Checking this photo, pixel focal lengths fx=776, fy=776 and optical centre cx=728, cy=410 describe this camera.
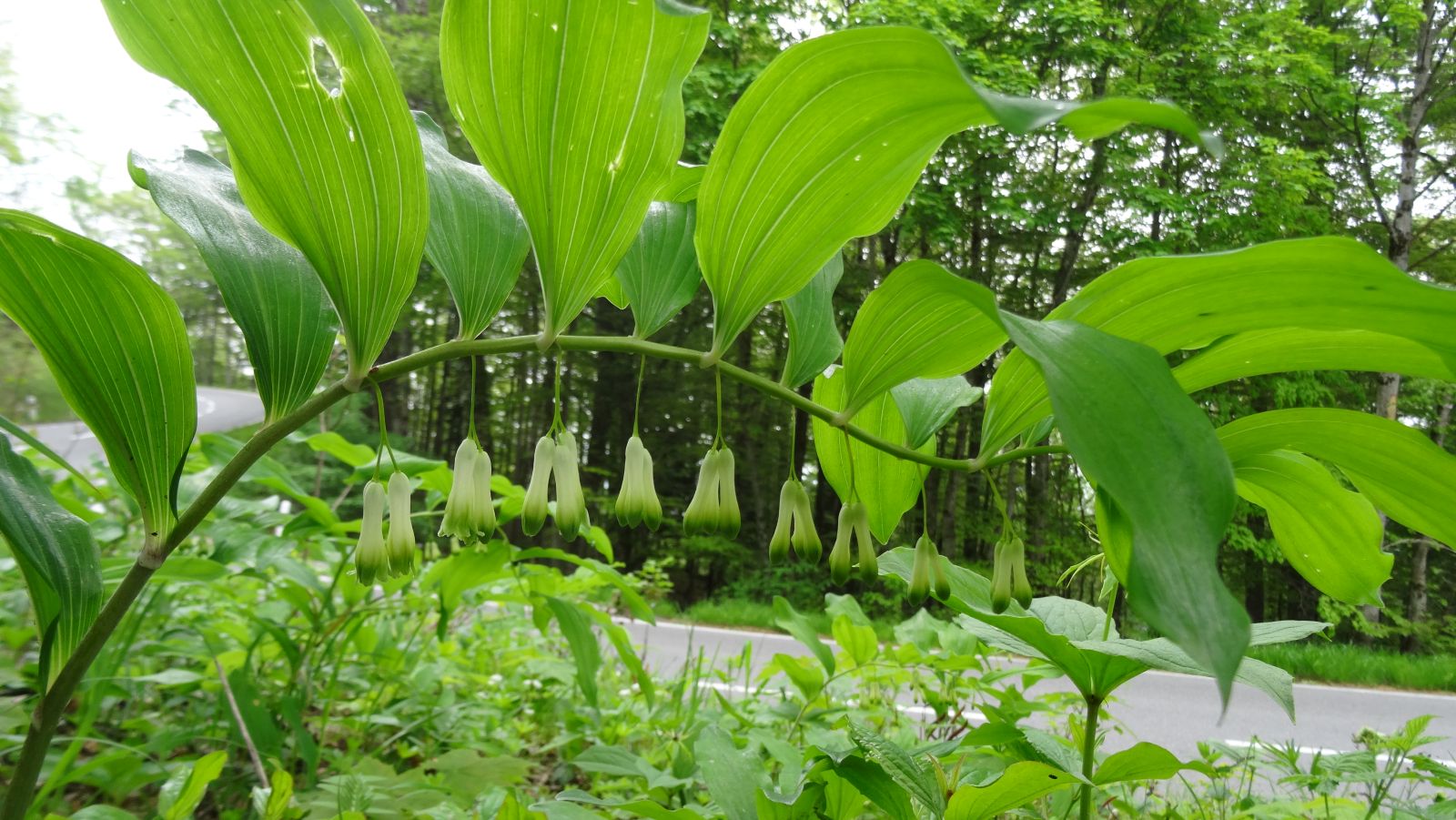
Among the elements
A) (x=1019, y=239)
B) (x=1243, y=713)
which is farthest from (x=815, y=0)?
(x=1243, y=713)

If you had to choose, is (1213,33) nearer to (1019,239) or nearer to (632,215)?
(1019,239)

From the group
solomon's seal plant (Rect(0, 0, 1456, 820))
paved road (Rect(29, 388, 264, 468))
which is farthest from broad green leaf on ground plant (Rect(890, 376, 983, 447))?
paved road (Rect(29, 388, 264, 468))

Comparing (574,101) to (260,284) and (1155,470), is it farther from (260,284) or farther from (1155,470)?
(1155,470)

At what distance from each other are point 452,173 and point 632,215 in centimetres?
29

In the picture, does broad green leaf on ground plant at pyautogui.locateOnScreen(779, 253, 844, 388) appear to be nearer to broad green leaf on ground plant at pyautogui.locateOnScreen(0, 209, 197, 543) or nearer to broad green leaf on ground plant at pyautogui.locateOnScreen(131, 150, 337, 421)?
broad green leaf on ground plant at pyautogui.locateOnScreen(131, 150, 337, 421)

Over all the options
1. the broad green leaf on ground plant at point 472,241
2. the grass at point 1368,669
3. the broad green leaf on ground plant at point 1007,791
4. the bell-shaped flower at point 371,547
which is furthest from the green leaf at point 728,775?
the grass at point 1368,669

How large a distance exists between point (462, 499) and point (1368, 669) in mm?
8222

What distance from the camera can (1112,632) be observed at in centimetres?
110

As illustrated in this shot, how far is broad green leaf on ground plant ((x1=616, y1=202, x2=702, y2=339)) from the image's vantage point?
3.23ft

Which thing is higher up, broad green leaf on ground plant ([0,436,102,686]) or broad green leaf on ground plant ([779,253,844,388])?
broad green leaf on ground plant ([779,253,844,388])

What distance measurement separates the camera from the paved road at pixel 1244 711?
15.0ft

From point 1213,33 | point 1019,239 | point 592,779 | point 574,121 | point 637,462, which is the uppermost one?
point 1213,33

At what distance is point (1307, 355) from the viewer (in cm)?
71

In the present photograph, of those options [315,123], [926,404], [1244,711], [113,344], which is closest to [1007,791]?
[926,404]
